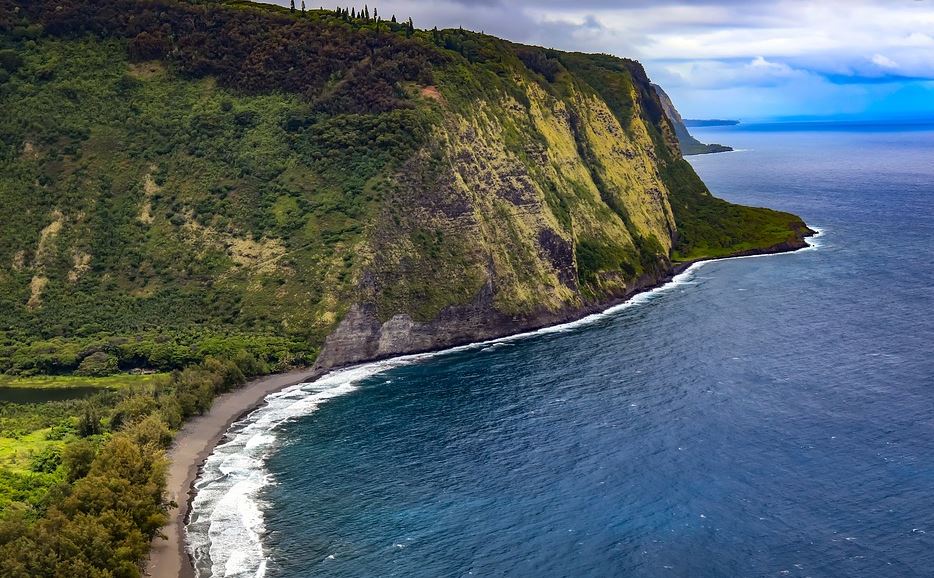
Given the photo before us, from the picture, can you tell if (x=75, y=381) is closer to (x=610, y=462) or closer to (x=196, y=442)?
(x=196, y=442)

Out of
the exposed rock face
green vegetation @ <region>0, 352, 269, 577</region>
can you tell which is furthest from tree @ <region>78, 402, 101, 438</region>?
the exposed rock face

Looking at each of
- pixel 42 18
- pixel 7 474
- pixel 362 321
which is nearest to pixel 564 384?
pixel 362 321

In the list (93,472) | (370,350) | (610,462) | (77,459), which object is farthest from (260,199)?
(610,462)

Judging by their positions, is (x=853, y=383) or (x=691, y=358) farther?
(x=691, y=358)

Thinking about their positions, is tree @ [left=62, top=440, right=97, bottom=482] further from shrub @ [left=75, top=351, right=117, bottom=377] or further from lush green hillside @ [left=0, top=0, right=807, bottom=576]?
shrub @ [left=75, top=351, right=117, bottom=377]

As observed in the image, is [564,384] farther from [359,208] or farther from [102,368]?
[102,368]

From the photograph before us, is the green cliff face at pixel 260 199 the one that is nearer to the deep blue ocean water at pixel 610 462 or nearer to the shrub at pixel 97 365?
the shrub at pixel 97 365
